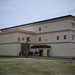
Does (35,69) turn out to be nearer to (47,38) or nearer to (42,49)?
(42,49)

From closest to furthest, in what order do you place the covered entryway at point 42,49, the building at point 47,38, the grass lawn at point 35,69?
the grass lawn at point 35,69
the building at point 47,38
the covered entryway at point 42,49

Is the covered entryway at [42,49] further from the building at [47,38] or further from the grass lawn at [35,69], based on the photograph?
the grass lawn at [35,69]

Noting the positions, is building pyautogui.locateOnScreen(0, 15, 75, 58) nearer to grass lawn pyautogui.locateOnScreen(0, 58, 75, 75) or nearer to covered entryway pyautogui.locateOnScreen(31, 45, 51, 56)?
covered entryway pyautogui.locateOnScreen(31, 45, 51, 56)

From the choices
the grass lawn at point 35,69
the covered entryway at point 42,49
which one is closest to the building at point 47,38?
the covered entryway at point 42,49

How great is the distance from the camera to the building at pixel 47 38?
39028mm

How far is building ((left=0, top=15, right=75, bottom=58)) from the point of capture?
3903 cm

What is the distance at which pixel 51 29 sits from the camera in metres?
42.8

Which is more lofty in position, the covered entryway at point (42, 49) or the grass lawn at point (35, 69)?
the covered entryway at point (42, 49)

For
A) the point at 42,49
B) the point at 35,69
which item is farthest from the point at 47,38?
the point at 35,69

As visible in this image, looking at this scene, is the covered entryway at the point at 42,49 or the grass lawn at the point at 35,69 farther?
the covered entryway at the point at 42,49

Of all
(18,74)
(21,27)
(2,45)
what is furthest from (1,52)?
(18,74)

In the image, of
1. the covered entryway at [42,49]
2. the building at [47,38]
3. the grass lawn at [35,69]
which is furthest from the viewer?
the covered entryway at [42,49]

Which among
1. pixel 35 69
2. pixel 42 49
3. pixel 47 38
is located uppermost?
pixel 47 38

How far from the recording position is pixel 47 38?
4378 cm
